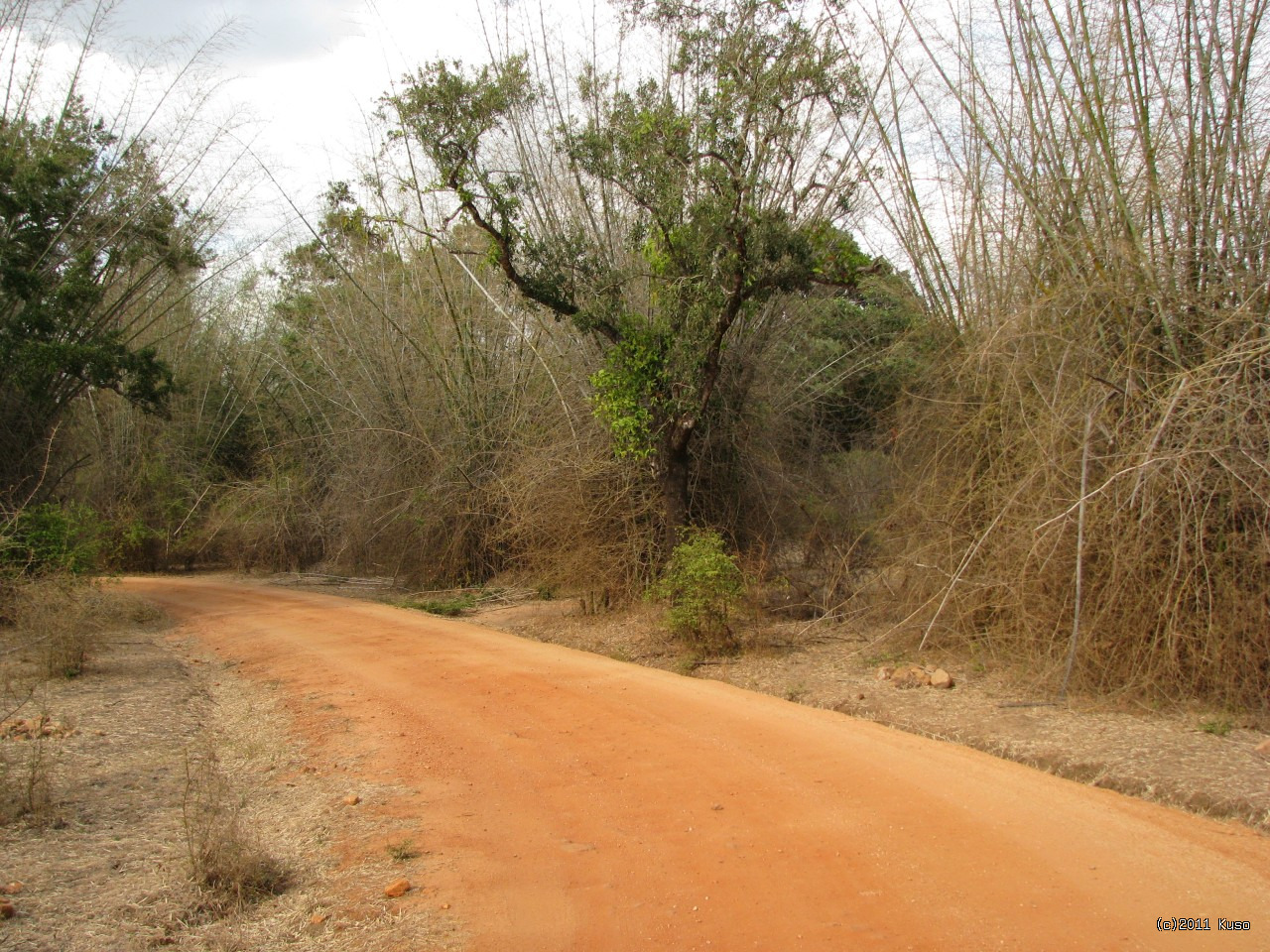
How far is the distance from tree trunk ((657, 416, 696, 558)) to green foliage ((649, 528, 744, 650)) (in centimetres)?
157

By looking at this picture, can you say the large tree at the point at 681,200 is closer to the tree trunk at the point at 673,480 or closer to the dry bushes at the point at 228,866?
the tree trunk at the point at 673,480

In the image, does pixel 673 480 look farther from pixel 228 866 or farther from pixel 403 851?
pixel 228 866

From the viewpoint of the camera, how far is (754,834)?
4.78 metres

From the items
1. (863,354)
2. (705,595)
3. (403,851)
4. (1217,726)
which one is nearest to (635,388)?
(705,595)

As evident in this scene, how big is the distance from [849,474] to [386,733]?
28.1 ft

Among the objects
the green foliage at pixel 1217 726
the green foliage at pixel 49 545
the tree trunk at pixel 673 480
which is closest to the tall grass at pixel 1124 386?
the green foliage at pixel 1217 726

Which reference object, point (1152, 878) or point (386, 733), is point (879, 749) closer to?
point (1152, 878)

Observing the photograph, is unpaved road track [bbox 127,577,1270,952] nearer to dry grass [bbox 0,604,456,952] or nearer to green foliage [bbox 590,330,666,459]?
dry grass [bbox 0,604,456,952]

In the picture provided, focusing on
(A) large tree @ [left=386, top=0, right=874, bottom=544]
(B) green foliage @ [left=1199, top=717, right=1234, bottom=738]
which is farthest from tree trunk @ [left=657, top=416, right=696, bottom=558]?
(B) green foliage @ [left=1199, top=717, right=1234, bottom=738]

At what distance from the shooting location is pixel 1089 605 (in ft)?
23.8

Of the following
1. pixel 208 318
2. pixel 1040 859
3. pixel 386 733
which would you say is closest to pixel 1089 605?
pixel 1040 859

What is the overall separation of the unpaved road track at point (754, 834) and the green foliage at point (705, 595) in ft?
5.47

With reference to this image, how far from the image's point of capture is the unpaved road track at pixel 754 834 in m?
3.82

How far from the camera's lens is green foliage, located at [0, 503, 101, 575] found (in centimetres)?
1162
